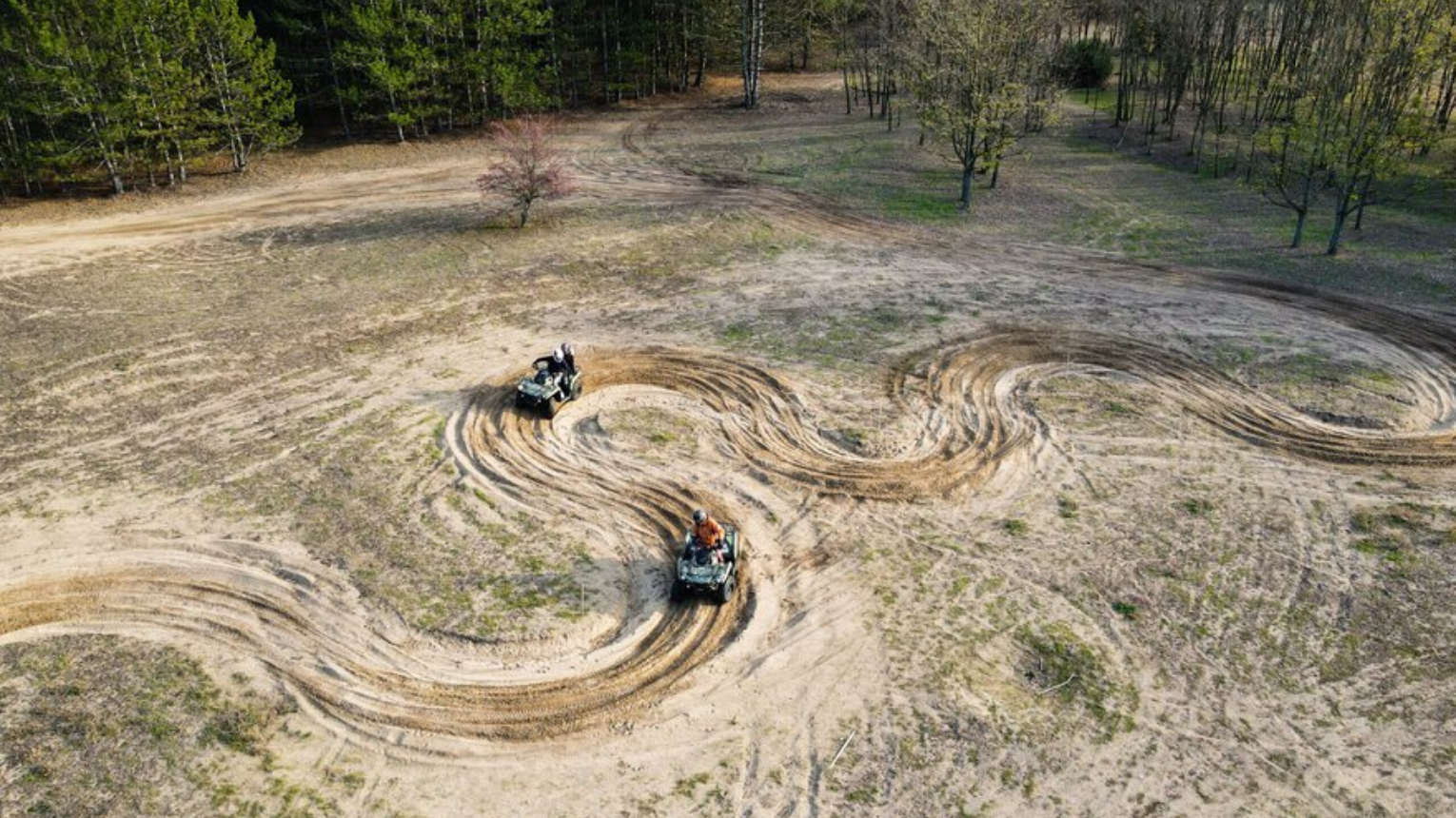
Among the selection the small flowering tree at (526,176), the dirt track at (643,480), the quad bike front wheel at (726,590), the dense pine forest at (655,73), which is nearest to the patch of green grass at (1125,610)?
the dirt track at (643,480)

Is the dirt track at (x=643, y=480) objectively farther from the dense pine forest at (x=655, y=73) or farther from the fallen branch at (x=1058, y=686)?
the dense pine forest at (x=655, y=73)

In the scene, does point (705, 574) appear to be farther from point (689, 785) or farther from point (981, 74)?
point (981, 74)

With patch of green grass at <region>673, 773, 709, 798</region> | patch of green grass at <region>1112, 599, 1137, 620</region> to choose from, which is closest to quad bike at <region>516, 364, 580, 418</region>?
patch of green grass at <region>673, 773, 709, 798</region>

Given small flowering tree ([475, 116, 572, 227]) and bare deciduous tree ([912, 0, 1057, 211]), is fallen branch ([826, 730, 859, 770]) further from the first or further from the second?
bare deciduous tree ([912, 0, 1057, 211])

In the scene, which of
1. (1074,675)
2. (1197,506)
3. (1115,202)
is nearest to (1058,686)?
(1074,675)

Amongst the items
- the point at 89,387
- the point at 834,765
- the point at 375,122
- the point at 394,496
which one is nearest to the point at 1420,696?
the point at 834,765
